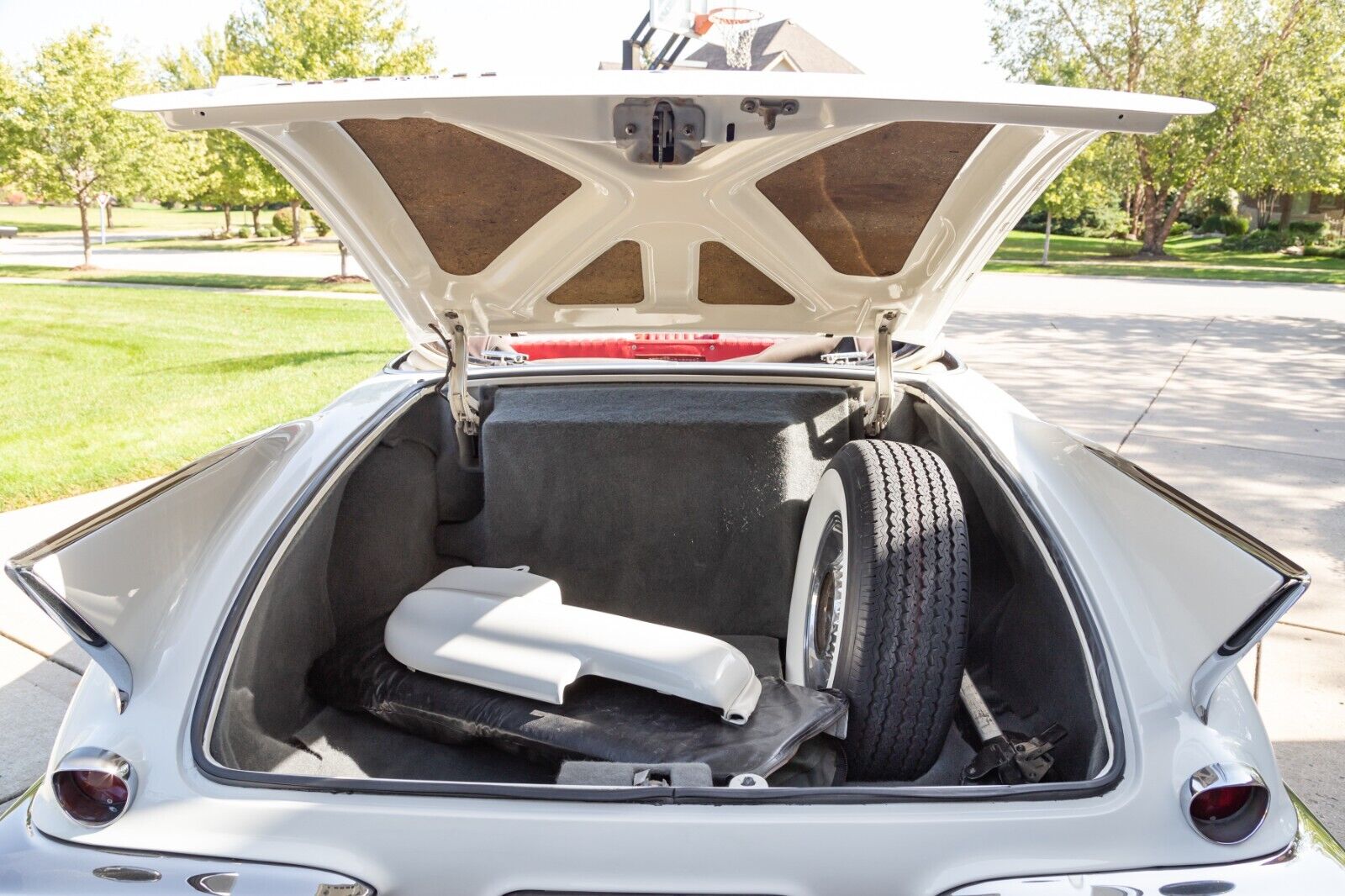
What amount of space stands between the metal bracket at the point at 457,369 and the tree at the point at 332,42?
1381cm

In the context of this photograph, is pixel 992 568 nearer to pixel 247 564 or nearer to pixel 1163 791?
pixel 1163 791

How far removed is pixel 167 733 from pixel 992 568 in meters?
1.66

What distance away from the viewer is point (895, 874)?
112 cm

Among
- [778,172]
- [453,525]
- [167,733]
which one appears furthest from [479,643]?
[778,172]

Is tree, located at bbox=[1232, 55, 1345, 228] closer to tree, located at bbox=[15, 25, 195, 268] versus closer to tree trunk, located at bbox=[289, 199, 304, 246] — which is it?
tree, located at bbox=[15, 25, 195, 268]

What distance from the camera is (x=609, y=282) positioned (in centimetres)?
249

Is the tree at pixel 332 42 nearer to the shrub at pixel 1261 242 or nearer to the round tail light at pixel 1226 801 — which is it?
the round tail light at pixel 1226 801

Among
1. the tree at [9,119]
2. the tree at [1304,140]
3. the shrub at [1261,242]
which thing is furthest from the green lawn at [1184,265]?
the tree at [9,119]

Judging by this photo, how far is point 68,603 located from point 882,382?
1.82 meters

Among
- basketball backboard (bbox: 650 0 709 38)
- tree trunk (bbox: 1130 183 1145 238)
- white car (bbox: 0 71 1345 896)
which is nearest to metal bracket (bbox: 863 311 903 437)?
white car (bbox: 0 71 1345 896)

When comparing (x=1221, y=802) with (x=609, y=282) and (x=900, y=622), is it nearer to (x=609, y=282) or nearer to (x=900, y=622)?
(x=900, y=622)

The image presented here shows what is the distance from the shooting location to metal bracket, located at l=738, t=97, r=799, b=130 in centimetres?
134

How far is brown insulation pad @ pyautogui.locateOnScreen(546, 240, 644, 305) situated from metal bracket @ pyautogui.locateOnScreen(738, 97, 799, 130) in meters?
0.91

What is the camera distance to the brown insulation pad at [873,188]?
1.85 m
